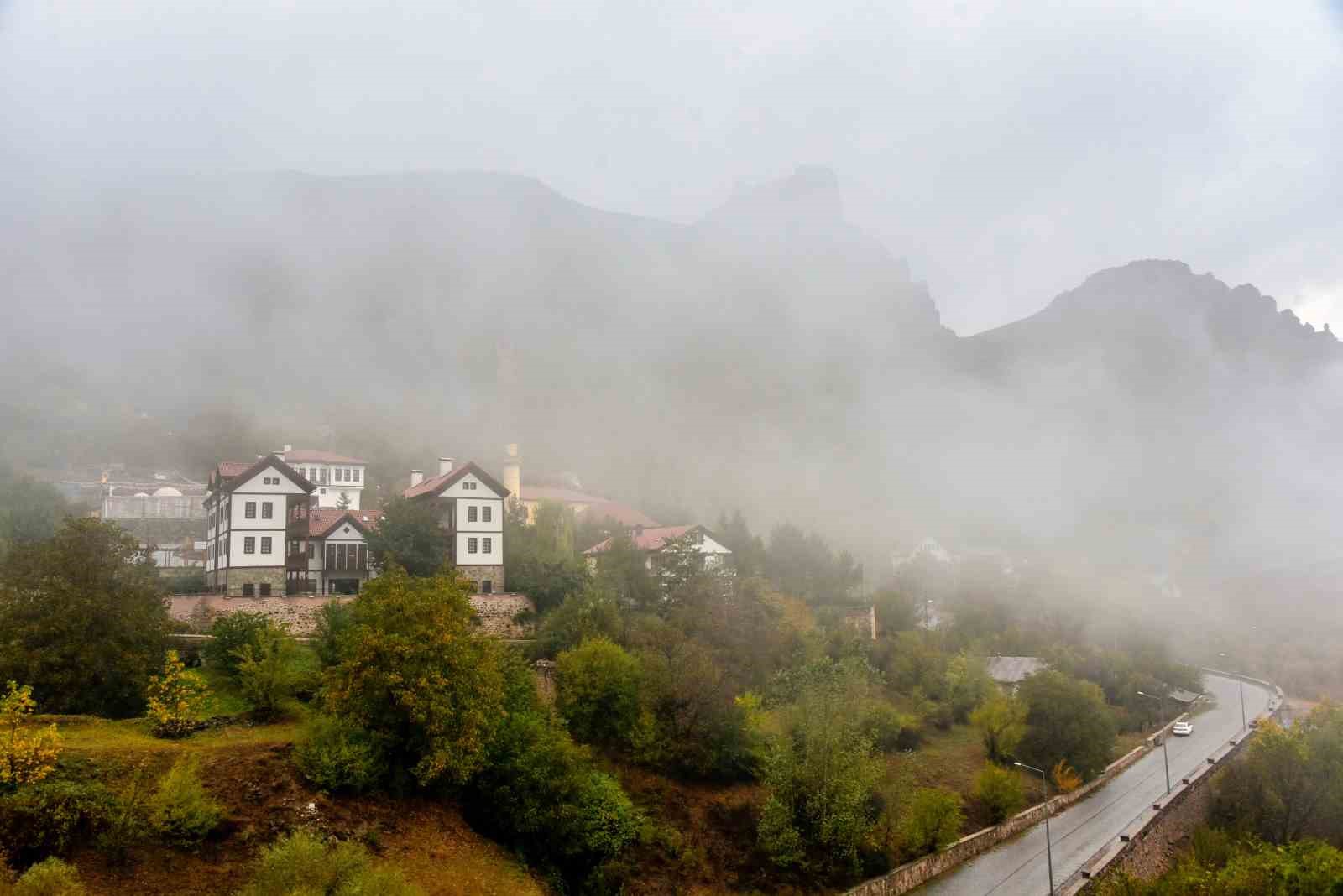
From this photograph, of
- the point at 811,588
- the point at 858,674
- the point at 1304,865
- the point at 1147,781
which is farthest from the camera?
the point at 811,588

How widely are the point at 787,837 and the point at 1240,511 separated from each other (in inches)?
7228

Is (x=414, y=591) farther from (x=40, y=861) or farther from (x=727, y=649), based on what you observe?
(x=727, y=649)

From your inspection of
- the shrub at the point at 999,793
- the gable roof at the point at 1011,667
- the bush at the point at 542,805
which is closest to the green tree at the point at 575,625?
the bush at the point at 542,805

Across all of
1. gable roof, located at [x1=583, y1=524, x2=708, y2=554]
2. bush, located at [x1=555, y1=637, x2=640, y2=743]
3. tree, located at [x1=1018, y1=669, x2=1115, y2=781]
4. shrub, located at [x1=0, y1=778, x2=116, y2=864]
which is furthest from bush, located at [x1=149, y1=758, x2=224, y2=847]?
tree, located at [x1=1018, y1=669, x2=1115, y2=781]

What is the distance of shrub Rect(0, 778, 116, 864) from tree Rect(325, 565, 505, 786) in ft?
22.8

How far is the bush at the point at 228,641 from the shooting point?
33656 mm

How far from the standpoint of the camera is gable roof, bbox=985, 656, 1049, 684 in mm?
66625

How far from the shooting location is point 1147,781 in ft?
158

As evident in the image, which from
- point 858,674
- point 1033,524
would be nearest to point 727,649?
point 858,674

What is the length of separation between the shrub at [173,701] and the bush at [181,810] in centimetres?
450

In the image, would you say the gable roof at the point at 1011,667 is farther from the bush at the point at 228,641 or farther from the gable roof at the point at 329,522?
the bush at the point at 228,641

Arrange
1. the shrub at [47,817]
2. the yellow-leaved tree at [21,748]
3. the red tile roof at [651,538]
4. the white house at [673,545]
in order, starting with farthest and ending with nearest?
the red tile roof at [651,538] < the white house at [673,545] < the yellow-leaved tree at [21,748] < the shrub at [47,817]

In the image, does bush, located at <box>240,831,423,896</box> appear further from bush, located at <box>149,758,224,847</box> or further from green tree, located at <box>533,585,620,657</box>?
green tree, located at <box>533,585,620,657</box>

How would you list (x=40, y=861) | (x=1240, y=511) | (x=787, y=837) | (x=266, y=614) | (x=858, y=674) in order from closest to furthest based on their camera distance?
(x=40, y=861)
(x=787, y=837)
(x=266, y=614)
(x=858, y=674)
(x=1240, y=511)
